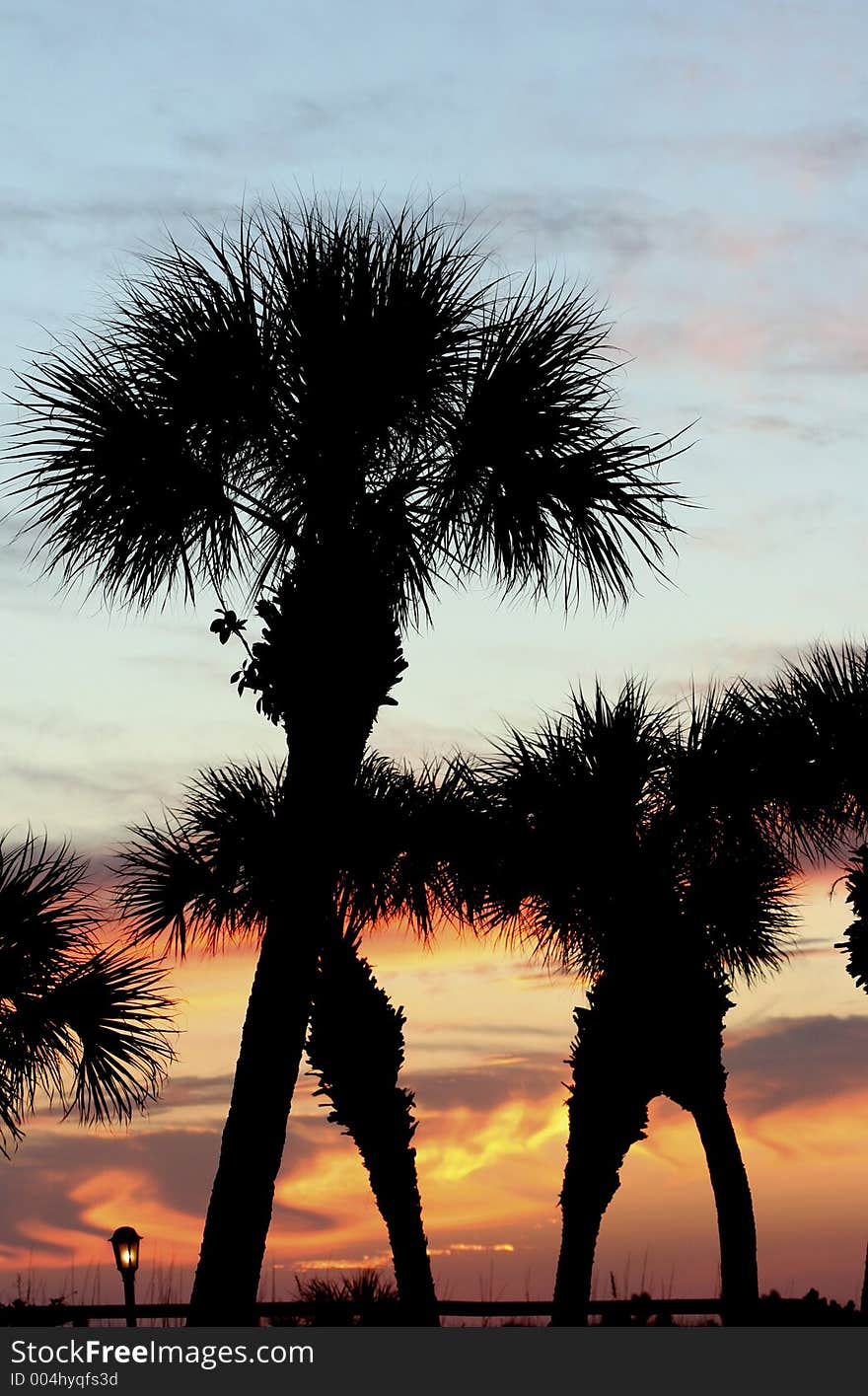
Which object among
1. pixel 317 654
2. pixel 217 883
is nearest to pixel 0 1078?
pixel 217 883

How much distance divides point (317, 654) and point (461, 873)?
8006 millimetres

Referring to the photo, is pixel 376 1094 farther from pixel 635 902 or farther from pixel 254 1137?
pixel 254 1137

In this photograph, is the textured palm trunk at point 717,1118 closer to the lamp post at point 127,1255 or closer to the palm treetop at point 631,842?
the palm treetop at point 631,842

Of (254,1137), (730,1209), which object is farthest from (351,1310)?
(254,1137)

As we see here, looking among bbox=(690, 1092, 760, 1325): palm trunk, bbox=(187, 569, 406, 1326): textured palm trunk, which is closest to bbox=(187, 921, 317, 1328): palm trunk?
bbox=(187, 569, 406, 1326): textured palm trunk

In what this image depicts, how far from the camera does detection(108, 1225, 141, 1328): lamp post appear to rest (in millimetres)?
22203

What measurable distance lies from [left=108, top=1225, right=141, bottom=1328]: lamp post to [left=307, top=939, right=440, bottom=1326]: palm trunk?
4.35 m

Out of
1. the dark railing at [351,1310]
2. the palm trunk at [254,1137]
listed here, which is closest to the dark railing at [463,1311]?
the dark railing at [351,1310]

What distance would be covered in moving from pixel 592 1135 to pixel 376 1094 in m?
3.00

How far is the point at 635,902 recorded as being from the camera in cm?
1858

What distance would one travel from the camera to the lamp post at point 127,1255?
22.2 metres
